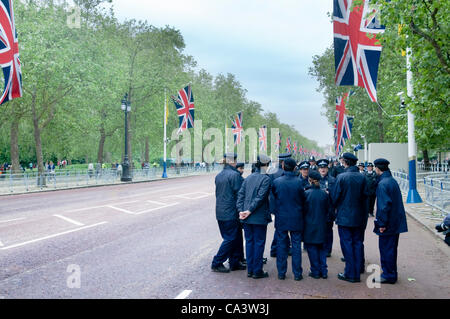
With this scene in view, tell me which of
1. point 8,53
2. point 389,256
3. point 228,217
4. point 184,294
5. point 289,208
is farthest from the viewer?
point 8,53

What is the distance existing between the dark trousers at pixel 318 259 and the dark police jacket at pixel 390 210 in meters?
0.92

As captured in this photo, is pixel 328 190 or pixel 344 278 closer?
pixel 344 278

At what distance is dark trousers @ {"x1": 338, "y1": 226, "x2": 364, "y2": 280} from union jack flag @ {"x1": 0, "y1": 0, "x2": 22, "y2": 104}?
45.9 feet

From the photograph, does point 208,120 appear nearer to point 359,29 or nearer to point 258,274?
point 359,29

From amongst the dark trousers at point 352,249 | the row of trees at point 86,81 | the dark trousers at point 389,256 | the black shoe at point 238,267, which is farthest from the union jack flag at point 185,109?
the dark trousers at point 389,256

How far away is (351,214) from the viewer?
252 inches

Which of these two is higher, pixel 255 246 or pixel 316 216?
pixel 316 216

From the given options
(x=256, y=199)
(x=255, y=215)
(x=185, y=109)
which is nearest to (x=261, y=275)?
(x=255, y=215)

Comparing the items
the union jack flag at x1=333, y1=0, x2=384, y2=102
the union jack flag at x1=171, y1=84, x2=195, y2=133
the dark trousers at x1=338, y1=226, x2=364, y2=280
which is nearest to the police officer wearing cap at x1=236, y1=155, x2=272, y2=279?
the dark trousers at x1=338, y1=226, x2=364, y2=280

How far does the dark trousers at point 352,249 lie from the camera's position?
6246 mm

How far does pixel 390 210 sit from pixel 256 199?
2090mm

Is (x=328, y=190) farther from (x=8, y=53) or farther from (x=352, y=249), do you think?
(x=8, y=53)

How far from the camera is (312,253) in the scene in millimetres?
6457
